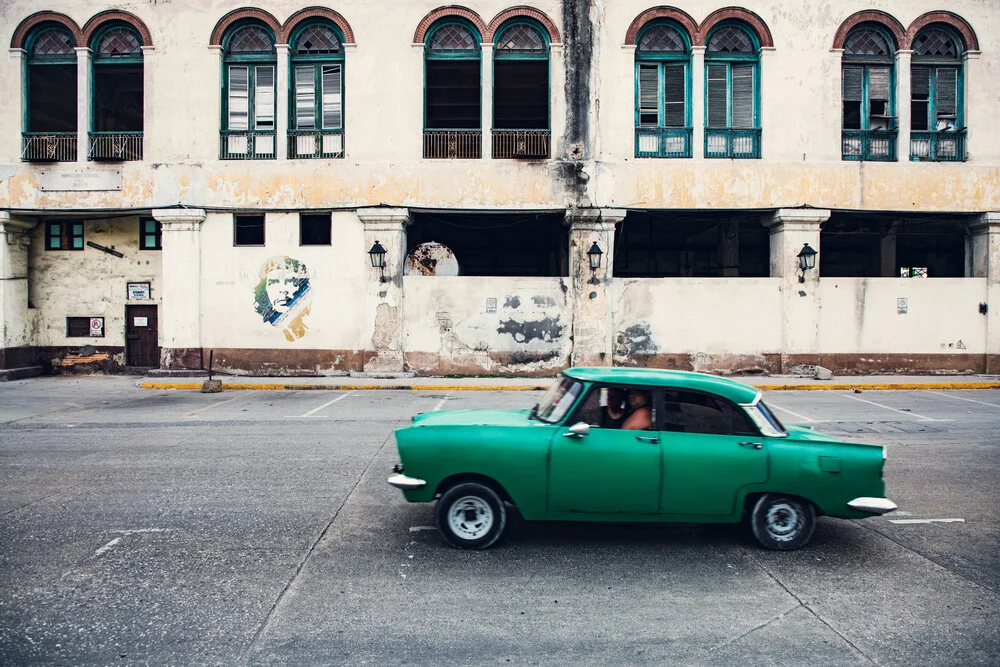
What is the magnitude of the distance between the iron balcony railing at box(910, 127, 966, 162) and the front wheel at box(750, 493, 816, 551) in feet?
55.9

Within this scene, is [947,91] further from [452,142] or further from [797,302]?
[452,142]

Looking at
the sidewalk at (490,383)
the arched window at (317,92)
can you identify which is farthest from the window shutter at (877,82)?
the arched window at (317,92)

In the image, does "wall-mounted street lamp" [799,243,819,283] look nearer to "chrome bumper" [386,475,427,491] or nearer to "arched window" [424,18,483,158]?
"arched window" [424,18,483,158]

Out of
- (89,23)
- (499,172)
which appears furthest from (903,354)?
(89,23)

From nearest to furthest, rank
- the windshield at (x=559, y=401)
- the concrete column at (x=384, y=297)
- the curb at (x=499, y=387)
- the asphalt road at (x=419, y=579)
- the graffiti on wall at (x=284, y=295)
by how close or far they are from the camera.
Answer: the asphalt road at (x=419, y=579) → the windshield at (x=559, y=401) → the curb at (x=499, y=387) → the concrete column at (x=384, y=297) → the graffiti on wall at (x=284, y=295)

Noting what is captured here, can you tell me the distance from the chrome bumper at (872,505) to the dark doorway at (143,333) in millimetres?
19165

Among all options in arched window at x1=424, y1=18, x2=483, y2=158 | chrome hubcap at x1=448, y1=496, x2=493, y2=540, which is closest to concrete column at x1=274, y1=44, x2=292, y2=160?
arched window at x1=424, y1=18, x2=483, y2=158

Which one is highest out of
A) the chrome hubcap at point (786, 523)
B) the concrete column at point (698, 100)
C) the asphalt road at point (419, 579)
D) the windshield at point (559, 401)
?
the concrete column at point (698, 100)

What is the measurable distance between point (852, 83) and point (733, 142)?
399cm

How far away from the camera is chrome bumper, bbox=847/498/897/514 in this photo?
191 inches

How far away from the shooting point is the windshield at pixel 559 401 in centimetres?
518

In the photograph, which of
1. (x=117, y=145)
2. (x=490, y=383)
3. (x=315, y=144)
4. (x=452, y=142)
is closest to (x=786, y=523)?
(x=490, y=383)

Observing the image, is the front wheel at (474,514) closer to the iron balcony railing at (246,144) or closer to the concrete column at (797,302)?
the concrete column at (797,302)

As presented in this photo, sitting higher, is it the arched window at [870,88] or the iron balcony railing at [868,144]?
the arched window at [870,88]
